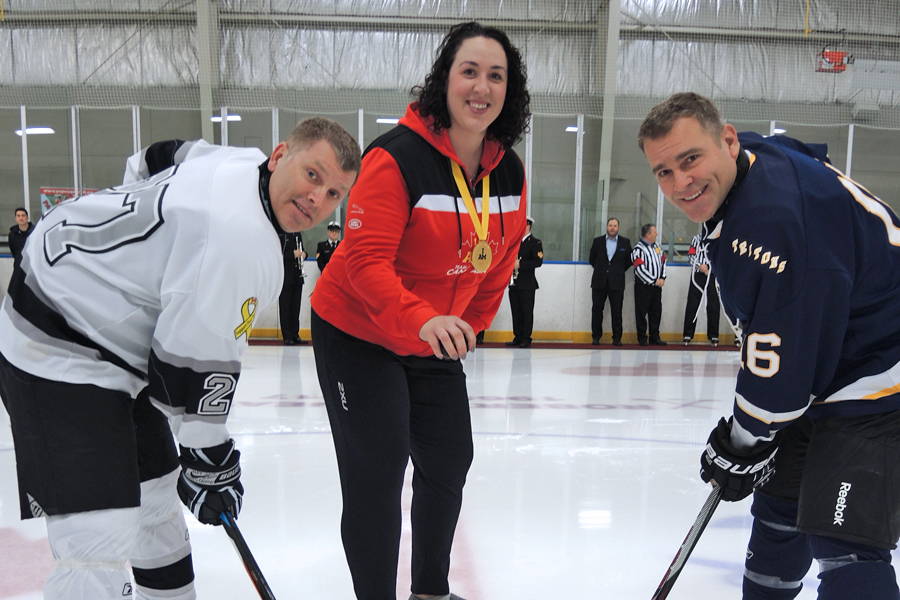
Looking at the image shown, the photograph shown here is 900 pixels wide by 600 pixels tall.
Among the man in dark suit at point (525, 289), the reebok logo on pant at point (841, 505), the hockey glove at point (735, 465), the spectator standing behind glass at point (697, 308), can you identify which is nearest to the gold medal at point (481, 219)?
the hockey glove at point (735, 465)

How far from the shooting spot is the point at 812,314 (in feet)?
3.89

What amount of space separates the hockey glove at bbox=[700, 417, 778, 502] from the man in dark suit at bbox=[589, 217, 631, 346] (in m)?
6.49

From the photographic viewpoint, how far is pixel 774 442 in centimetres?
141

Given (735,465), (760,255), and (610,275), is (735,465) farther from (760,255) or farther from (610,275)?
(610,275)

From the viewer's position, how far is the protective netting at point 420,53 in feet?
29.2

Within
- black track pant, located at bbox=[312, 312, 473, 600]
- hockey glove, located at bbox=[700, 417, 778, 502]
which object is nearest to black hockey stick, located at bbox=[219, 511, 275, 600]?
black track pant, located at bbox=[312, 312, 473, 600]

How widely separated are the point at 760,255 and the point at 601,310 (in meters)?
6.82

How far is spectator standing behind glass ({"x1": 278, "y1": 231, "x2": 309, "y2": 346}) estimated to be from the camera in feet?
24.3

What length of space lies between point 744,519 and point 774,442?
1113mm

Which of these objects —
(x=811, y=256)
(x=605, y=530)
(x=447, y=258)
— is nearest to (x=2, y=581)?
(x=447, y=258)

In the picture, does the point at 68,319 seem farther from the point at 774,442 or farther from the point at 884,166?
the point at 884,166

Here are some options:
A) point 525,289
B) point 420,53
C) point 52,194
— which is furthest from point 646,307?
point 52,194

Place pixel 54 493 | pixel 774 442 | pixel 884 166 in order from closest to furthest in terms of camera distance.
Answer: pixel 54 493
pixel 774 442
pixel 884 166

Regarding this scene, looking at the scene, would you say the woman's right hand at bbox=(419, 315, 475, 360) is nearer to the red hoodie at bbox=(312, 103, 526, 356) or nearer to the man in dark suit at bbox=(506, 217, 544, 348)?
the red hoodie at bbox=(312, 103, 526, 356)
